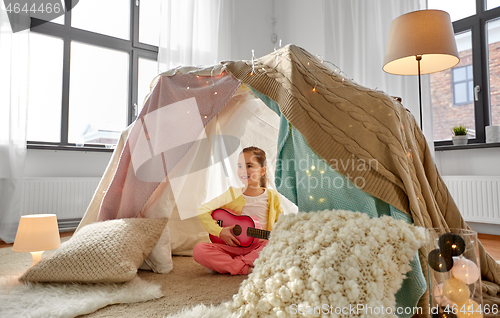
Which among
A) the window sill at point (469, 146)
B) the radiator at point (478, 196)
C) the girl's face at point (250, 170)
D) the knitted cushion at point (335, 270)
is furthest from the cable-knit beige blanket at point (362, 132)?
the window sill at point (469, 146)

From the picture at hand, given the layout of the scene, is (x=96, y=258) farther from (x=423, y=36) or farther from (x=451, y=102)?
(x=451, y=102)

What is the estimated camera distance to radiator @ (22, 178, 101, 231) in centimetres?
256

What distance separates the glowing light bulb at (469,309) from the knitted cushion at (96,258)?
3.52ft

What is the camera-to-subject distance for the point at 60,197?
265 cm

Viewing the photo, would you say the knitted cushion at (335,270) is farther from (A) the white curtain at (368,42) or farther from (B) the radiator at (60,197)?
(B) the radiator at (60,197)

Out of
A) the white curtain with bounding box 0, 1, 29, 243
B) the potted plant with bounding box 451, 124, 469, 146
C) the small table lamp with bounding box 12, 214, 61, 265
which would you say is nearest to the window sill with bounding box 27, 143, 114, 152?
the white curtain with bounding box 0, 1, 29, 243

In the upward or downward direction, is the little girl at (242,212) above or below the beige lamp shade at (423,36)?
below

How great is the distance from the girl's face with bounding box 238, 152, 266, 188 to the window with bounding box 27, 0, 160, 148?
172cm

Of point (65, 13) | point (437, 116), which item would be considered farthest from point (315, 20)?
point (65, 13)


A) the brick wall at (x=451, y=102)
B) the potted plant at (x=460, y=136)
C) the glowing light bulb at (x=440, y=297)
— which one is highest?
the brick wall at (x=451, y=102)

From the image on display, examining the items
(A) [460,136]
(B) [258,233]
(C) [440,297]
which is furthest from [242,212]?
(A) [460,136]

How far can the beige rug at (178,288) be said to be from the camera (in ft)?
3.57

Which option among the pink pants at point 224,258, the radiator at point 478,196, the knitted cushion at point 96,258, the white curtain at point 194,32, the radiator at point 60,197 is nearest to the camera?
Result: the knitted cushion at point 96,258

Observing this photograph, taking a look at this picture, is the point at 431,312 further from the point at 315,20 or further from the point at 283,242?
the point at 315,20
